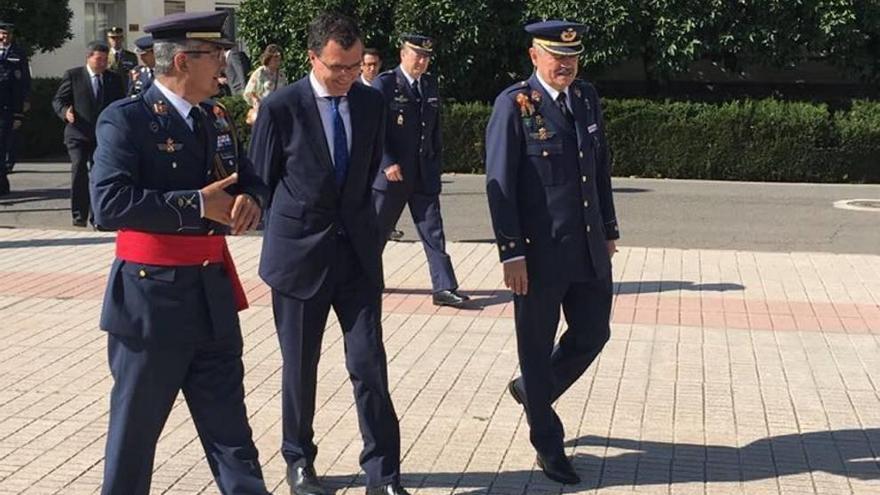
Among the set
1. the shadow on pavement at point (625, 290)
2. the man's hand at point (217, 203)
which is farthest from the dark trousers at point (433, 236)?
the man's hand at point (217, 203)

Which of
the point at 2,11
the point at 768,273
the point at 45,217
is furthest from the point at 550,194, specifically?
the point at 2,11

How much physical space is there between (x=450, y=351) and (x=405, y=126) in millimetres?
1757

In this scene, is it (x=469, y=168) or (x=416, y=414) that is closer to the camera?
(x=416, y=414)

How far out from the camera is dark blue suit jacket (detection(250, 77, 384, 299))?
4852 millimetres

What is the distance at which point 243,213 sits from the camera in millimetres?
3932

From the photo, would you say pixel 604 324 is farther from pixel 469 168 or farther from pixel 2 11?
pixel 2 11

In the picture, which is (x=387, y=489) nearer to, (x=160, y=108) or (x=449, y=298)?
(x=160, y=108)

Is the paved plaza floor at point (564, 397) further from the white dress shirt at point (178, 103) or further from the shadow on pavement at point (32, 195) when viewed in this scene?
the shadow on pavement at point (32, 195)

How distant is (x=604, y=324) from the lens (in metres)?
5.39

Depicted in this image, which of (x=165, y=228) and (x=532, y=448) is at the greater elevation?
(x=165, y=228)

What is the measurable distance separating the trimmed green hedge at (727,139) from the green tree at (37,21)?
597 centimetres

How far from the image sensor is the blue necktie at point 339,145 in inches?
192

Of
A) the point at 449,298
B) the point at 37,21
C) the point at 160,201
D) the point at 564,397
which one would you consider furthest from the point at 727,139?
the point at 160,201

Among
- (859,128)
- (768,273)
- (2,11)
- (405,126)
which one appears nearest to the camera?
(405,126)
